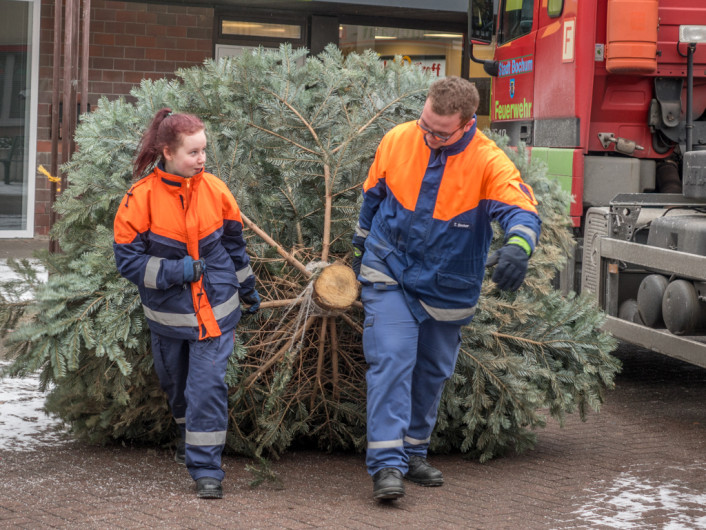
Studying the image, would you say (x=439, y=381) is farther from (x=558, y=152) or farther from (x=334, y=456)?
(x=558, y=152)

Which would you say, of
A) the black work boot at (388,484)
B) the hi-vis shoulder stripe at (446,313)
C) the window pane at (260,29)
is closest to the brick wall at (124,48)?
the window pane at (260,29)

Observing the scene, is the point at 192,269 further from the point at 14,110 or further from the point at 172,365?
the point at 14,110

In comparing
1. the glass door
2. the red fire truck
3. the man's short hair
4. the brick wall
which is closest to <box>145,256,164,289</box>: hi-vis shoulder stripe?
the man's short hair

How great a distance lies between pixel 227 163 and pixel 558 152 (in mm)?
3351

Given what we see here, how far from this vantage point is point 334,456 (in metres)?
5.31

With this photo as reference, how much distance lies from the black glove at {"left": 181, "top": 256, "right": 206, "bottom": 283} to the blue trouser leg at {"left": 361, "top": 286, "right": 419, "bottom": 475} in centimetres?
73

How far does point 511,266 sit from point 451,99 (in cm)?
72

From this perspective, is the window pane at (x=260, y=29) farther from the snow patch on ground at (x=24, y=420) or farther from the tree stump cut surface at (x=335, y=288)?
the tree stump cut surface at (x=335, y=288)

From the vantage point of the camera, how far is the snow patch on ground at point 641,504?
14.3 ft

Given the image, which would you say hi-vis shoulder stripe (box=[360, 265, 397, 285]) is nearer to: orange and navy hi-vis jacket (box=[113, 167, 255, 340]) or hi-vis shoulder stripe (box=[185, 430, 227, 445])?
orange and navy hi-vis jacket (box=[113, 167, 255, 340])

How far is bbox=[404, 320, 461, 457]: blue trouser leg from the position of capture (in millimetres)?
4754

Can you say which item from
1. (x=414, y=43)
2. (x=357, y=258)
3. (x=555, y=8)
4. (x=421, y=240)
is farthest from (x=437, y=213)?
(x=414, y=43)

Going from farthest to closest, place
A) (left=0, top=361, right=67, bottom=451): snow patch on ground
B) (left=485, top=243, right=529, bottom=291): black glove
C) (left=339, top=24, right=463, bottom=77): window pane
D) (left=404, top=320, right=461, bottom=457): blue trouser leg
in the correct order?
(left=339, top=24, right=463, bottom=77): window pane
(left=0, top=361, right=67, bottom=451): snow patch on ground
(left=404, top=320, right=461, bottom=457): blue trouser leg
(left=485, top=243, right=529, bottom=291): black glove

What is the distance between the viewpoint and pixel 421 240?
4.52 m
